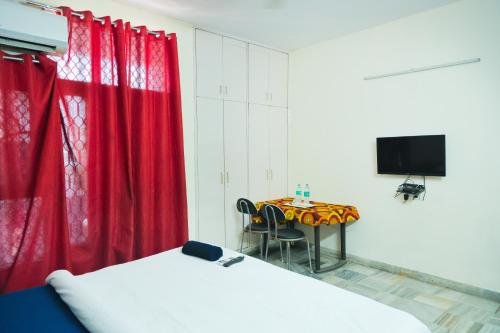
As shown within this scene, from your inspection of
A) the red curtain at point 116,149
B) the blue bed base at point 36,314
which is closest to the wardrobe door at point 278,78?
the red curtain at point 116,149

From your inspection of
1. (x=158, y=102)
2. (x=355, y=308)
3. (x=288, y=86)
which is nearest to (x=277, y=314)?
(x=355, y=308)

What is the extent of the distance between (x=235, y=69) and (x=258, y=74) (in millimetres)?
385

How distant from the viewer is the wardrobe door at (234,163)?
12.5 feet

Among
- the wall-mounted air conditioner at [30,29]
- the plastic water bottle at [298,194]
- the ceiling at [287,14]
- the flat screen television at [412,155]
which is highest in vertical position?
the ceiling at [287,14]

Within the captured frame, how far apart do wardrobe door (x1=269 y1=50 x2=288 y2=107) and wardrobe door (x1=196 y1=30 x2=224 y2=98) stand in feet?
2.80

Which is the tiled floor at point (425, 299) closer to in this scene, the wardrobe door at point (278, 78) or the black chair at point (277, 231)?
the black chair at point (277, 231)

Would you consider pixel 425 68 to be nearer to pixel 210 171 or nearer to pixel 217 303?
pixel 210 171

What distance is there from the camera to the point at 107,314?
137 cm

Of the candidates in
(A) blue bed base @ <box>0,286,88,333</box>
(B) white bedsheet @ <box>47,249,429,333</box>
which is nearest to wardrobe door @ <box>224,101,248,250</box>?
(B) white bedsheet @ <box>47,249,429,333</box>

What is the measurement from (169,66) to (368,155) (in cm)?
239

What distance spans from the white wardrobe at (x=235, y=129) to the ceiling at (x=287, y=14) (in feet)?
0.99

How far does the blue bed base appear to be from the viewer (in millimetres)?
1376

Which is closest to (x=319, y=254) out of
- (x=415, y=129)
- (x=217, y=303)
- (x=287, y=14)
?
(x=415, y=129)

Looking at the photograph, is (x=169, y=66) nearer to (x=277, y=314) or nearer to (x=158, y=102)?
(x=158, y=102)
